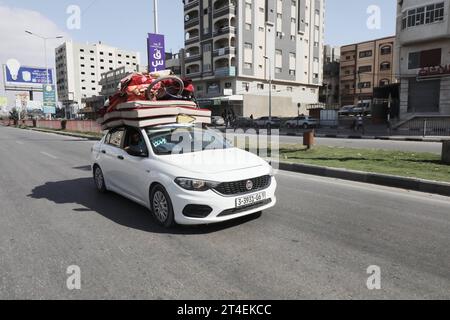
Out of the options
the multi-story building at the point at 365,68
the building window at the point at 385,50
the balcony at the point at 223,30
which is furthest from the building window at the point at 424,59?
the building window at the point at 385,50

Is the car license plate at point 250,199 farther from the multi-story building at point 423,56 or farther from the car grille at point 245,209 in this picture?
the multi-story building at point 423,56

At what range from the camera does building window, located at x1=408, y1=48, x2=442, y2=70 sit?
101ft

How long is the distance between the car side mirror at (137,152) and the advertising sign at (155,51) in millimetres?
9095

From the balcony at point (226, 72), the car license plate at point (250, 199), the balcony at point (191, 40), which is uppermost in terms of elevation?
the balcony at point (191, 40)

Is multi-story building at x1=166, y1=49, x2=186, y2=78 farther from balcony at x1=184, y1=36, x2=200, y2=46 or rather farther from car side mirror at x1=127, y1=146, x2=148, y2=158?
car side mirror at x1=127, y1=146, x2=148, y2=158

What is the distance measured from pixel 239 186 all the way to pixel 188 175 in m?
0.69

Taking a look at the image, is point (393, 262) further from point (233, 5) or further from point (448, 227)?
point (233, 5)

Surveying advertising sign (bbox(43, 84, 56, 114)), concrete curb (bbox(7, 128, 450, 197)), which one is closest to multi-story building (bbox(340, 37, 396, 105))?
advertising sign (bbox(43, 84, 56, 114))

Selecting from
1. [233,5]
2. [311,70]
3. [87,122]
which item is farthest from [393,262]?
[311,70]

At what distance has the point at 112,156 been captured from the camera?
6398 millimetres

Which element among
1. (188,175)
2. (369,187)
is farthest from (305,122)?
(188,175)

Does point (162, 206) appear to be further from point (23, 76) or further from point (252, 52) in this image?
point (23, 76)

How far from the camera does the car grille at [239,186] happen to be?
14.8ft

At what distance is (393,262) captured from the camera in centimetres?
376
